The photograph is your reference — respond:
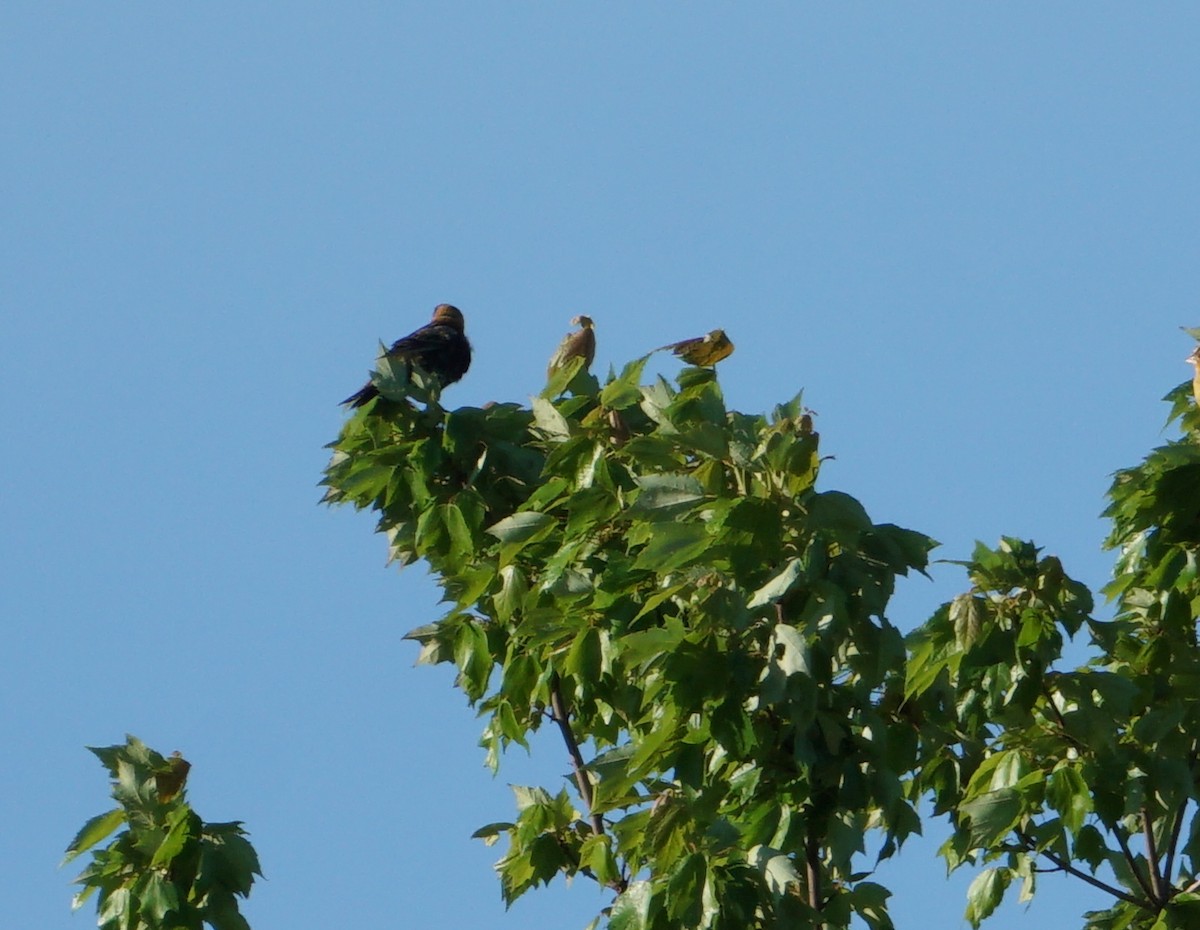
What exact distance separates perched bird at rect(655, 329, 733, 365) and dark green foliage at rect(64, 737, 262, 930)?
5.74 meters

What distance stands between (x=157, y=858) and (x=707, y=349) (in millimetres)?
6197

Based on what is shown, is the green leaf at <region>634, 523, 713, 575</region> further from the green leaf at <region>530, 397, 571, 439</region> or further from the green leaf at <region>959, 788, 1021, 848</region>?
the green leaf at <region>959, 788, 1021, 848</region>

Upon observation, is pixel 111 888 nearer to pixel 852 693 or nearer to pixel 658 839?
pixel 658 839

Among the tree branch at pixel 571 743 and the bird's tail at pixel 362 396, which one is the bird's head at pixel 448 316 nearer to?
the bird's tail at pixel 362 396

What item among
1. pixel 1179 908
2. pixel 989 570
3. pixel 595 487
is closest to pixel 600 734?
pixel 595 487

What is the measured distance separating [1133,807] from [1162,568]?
4.41ft

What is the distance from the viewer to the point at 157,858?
5430 mm

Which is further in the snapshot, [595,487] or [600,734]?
[600,734]

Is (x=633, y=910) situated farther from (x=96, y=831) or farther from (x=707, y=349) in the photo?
(x=707, y=349)

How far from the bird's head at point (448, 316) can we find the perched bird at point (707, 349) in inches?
120

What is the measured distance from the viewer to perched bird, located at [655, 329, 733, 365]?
1078 centimetres

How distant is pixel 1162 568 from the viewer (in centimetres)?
735

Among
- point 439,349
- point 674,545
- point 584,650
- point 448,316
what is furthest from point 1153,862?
point 448,316

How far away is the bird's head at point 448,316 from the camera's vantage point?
531 inches
